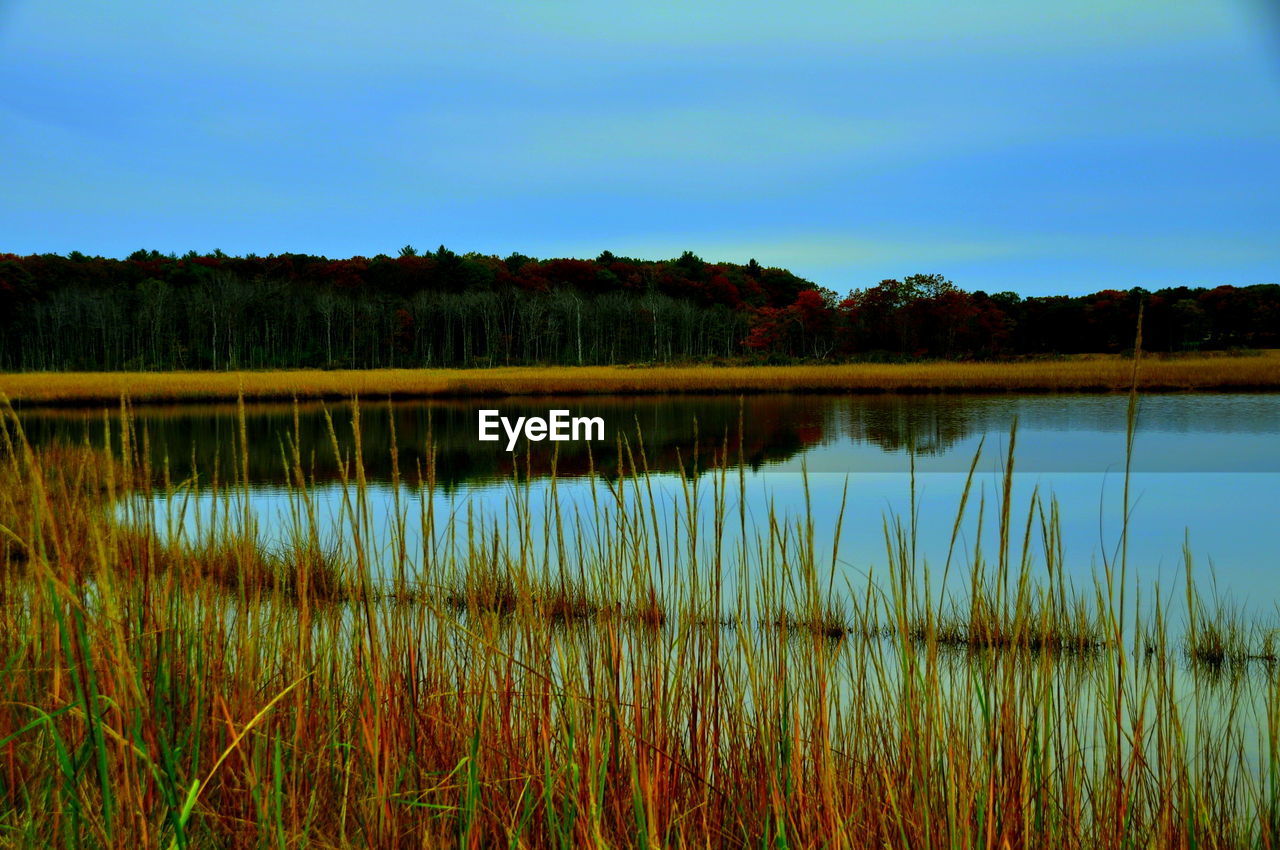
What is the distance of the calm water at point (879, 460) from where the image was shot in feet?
23.9

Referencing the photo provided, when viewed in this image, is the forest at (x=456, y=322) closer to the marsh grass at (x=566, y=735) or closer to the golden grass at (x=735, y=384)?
the golden grass at (x=735, y=384)

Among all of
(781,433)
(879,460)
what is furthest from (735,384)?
(879,460)

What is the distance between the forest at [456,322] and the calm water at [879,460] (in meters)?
17.1

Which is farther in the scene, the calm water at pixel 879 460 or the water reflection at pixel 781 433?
the water reflection at pixel 781 433

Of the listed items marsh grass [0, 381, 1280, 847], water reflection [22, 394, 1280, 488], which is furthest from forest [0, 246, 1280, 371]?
marsh grass [0, 381, 1280, 847]

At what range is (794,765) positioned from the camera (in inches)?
70.6

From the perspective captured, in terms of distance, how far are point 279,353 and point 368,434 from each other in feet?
112

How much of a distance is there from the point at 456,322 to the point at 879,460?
42322 mm

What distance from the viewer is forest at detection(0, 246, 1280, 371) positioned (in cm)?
4403

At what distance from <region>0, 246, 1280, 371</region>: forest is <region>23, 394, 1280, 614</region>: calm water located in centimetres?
1709

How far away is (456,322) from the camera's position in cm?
5375

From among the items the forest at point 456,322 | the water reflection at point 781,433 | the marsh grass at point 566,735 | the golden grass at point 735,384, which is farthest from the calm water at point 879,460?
the forest at point 456,322

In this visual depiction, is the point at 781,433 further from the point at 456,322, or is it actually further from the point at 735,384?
the point at 456,322

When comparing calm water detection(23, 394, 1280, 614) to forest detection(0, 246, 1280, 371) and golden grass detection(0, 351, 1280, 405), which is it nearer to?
golden grass detection(0, 351, 1280, 405)
